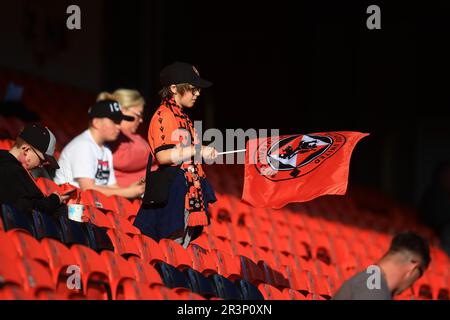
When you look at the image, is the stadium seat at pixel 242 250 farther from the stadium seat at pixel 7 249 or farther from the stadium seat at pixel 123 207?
the stadium seat at pixel 7 249

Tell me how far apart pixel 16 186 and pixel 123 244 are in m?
0.51

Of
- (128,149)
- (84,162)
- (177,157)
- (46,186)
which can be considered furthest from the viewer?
(128,149)

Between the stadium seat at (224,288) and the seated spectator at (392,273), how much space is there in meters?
0.67

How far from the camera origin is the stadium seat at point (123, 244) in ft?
13.6

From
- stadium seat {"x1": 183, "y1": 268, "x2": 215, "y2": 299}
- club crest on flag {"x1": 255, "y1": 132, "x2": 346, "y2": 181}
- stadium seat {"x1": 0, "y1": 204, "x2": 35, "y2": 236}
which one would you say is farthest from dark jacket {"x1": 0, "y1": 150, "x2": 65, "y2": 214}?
club crest on flag {"x1": 255, "y1": 132, "x2": 346, "y2": 181}

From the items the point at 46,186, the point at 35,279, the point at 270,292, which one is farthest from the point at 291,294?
the point at 35,279

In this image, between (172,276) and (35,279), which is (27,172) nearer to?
(172,276)

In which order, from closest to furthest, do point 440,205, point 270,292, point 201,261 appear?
point 270,292
point 201,261
point 440,205

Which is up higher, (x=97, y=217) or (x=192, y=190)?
(x=192, y=190)

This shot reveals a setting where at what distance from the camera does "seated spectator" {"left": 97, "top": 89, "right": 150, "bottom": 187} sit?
5.68 metres

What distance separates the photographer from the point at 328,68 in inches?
476

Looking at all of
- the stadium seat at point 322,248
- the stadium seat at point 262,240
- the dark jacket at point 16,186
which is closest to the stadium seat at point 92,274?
the dark jacket at point 16,186

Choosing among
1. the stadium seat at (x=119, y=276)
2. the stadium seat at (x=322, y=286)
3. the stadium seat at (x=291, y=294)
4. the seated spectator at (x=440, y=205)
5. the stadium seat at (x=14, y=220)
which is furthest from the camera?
the seated spectator at (x=440, y=205)
